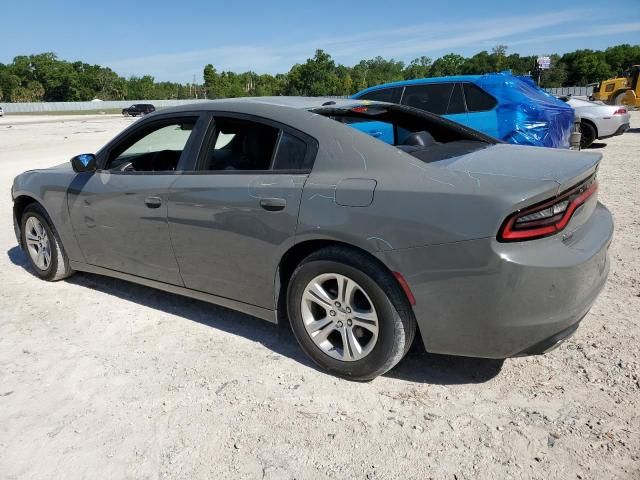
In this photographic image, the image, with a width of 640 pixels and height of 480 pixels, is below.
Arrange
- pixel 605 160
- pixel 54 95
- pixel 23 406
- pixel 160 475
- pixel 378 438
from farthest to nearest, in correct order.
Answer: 1. pixel 54 95
2. pixel 605 160
3. pixel 23 406
4. pixel 378 438
5. pixel 160 475

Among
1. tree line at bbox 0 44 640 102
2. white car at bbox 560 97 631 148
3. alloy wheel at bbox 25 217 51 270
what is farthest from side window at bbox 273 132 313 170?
tree line at bbox 0 44 640 102

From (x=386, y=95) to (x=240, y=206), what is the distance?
553 cm

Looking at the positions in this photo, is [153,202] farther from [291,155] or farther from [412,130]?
[412,130]

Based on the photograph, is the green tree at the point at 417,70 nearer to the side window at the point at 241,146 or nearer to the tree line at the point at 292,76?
the tree line at the point at 292,76

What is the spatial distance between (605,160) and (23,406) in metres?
10.6

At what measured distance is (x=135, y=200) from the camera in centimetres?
373

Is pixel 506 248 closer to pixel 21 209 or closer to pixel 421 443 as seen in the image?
pixel 421 443

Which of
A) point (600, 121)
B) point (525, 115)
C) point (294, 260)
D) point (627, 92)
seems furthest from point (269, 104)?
point (627, 92)

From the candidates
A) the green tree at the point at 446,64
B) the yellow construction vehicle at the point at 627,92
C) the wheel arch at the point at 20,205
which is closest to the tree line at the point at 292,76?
the green tree at the point at 446,64

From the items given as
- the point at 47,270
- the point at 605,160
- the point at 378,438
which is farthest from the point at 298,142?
the point at 605,160

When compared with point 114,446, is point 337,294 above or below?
above

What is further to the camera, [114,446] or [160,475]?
[114,446]

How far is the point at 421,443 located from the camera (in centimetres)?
243

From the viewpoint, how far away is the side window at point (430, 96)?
742cm
